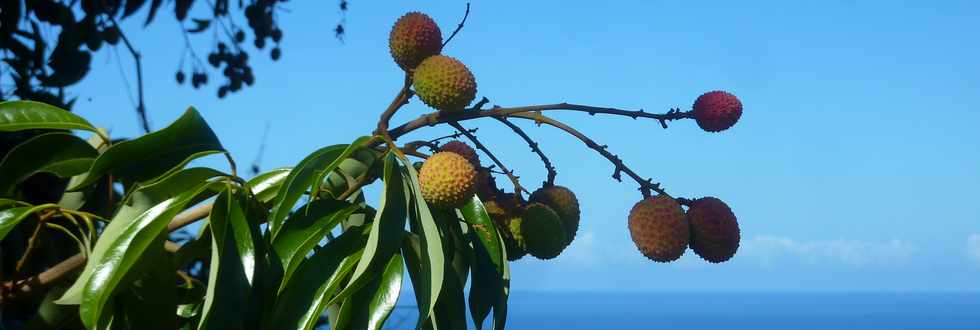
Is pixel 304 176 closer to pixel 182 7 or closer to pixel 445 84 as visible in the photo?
pixel 445 84

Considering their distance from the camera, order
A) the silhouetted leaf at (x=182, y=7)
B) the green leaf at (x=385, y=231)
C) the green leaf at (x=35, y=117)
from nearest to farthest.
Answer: the green leaf at (x=385, y=231) < the green leaf at (x=35, y=117) < the silhouetted leaf at (x=182, y=7)

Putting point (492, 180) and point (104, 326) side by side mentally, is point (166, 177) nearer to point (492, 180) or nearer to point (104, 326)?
point (104, 326)

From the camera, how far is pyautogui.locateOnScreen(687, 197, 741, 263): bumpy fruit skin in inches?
43.1

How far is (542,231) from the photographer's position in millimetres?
1005

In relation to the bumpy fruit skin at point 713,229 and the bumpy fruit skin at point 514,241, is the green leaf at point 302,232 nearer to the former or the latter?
the bumpy fruit skin at point 514,241

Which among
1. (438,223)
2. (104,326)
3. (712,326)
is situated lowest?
(712,326)

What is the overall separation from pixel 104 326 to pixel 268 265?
17 cm

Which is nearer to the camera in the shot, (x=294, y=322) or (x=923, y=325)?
(x=294, y=322)

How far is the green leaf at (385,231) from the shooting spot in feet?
2.56

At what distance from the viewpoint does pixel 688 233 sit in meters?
1.09

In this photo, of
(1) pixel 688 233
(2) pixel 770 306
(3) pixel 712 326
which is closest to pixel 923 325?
(3) pixel 712 326

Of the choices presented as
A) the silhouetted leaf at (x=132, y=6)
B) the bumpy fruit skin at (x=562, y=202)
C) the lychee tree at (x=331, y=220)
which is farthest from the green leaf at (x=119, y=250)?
the silhouetted leaf at (x=132, y=6)

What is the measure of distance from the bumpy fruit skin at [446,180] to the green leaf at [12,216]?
389mm

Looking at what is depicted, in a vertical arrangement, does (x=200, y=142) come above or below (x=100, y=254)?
above
